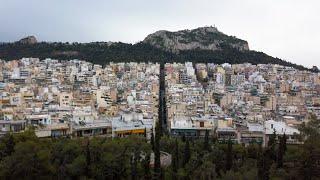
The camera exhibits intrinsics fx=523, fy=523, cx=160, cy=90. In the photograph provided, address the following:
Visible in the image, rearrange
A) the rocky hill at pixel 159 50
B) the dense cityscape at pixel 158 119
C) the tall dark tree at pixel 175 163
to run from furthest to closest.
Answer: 1. the rocky hill at pixel 159 50
2. the tall dark tree at pixel 175 163
3. the dense cityscape at pixel 158 119

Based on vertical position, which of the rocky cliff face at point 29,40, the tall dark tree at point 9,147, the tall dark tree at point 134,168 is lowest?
the tall dark tree at point 134,168

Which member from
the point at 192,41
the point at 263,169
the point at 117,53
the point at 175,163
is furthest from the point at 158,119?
the point at 192,41

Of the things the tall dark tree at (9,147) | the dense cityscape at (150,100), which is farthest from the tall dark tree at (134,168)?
the dense cityscape at (150,100)

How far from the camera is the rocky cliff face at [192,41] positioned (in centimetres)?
9156

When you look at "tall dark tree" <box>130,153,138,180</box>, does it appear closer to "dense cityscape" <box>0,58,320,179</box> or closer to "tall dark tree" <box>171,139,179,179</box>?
"dense cityscape" <box>0,58,320,179</box>

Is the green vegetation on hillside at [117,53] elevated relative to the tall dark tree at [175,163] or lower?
elevated

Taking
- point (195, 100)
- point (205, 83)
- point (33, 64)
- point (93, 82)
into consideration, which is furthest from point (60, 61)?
point (195, 100)

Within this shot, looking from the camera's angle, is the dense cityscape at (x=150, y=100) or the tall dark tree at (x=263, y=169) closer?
the tall dark tree at (x=263, y=169)

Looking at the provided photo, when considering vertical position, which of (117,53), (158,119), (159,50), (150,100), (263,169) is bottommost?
(158,119)

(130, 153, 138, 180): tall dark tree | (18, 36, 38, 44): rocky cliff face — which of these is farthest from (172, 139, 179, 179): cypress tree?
(18, 36, 38, 44): rocky cliff face

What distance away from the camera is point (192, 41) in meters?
93.1

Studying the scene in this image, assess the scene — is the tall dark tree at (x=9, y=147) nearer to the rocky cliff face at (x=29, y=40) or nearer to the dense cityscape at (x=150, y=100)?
the dense cityscape at (x=150, y=100)

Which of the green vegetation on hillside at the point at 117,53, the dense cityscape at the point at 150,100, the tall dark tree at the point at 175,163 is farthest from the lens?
the green vegetation on hillside at the point at 117,53

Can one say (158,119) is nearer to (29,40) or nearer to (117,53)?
(117,53)
